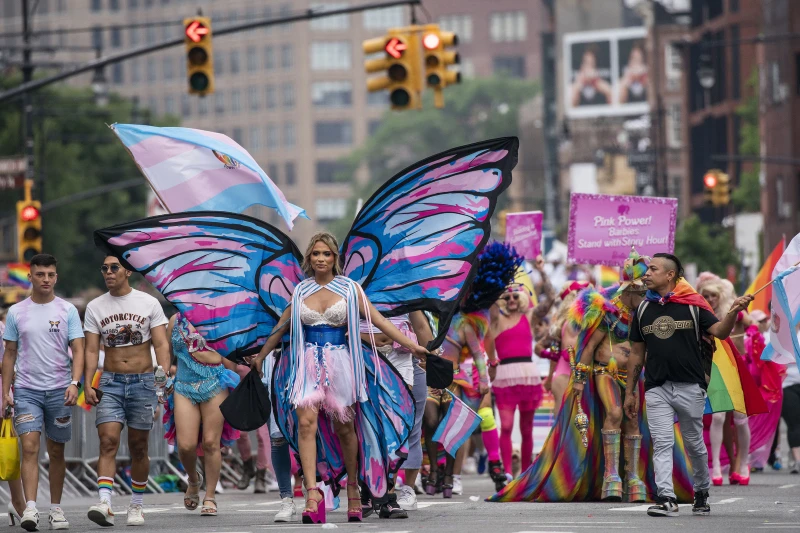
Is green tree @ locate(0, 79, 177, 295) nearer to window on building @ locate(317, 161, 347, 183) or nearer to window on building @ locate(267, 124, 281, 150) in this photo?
window on building @ locate(267, 124, 281, 150)

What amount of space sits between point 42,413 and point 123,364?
0.67 m

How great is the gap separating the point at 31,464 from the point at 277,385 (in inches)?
72.5

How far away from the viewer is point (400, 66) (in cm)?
2289

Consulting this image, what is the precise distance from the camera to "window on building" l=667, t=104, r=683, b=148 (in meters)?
90.6

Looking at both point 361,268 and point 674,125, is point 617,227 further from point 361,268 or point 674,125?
point 674,125

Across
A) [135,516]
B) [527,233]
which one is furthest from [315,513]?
[527,233]

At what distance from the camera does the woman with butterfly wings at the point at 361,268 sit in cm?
1227

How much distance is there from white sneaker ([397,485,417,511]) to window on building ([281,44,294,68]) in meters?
143

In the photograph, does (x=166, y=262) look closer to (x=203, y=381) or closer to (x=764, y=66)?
(x=203, y=381)

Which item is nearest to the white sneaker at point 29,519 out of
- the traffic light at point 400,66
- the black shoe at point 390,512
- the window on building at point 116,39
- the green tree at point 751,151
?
the black shoe at point 390,512

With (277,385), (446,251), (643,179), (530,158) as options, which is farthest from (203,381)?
(530,158)

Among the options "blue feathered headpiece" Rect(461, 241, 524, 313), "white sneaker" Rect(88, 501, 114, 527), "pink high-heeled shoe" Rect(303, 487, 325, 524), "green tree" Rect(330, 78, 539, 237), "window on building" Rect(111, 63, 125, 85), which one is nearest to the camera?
"pink high-heeled shoe" Rect(303, 487, 325, 524)

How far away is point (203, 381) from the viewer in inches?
539

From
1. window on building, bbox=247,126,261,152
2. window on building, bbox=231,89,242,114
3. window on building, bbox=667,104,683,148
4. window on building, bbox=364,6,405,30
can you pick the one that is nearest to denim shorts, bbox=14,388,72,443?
window on building, bbox=667,104,683,148
